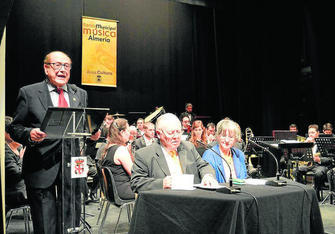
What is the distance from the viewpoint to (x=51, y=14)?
11.8 m

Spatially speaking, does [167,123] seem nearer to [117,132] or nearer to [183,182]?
[183,182]

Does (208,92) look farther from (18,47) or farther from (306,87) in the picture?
(18,47)

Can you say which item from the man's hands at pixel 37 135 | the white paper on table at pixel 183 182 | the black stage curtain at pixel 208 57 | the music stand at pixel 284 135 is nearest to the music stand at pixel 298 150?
the music stand at pixel 284 135

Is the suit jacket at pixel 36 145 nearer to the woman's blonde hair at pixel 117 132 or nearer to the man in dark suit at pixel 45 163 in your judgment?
the man in dark suit at pixel 45 163

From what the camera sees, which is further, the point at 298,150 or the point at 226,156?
the point at 298,150

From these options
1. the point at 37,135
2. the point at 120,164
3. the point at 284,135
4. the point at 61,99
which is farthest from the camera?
the point at 284,135

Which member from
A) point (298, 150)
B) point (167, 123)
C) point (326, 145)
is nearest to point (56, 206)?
point (167, 123)

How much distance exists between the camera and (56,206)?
9.83 ft

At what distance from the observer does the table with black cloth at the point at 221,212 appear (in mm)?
2354

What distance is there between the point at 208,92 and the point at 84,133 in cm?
1185

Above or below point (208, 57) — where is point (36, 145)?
below

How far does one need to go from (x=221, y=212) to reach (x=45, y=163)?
4.48ft

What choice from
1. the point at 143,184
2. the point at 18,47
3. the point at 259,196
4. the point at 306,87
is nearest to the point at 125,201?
the point at 143,184

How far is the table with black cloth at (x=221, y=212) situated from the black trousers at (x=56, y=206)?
0.55m
